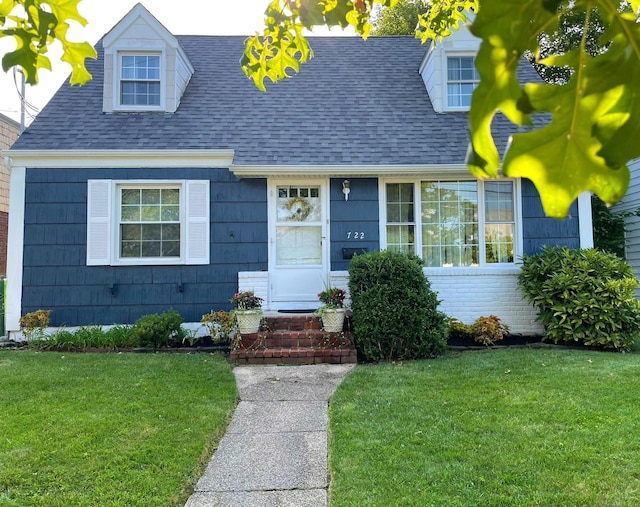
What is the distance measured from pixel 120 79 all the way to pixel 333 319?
5.90 metres

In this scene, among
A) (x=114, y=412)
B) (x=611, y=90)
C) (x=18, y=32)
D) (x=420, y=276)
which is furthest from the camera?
(x=420, y=276)

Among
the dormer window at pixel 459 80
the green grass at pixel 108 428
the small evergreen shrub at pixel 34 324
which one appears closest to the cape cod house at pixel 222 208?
the small evergreen shrub at pixel 34 324

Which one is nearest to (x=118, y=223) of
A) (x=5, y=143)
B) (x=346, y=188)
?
(x=346, y=188)

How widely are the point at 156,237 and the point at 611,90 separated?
775 centimetres

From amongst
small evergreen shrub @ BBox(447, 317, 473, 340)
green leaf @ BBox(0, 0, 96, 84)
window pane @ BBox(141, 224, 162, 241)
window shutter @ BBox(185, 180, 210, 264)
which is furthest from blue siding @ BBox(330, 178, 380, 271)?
green leaf @ BBox(0, 0, 96, 84)

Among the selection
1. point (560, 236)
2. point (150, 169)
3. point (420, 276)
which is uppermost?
point (150, 169)

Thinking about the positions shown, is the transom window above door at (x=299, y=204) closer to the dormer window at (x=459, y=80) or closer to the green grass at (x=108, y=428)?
the green grass at (x=108, y=428)

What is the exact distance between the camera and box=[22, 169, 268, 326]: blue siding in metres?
7.43

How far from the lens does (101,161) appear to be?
752 centimetres

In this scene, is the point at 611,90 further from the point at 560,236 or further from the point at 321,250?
the point at 560,236

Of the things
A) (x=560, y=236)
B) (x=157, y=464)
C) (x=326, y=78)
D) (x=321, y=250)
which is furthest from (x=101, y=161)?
(x=560, y=236)

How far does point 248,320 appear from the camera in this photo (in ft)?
20.9

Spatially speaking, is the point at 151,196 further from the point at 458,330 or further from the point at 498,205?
the point at 498,205

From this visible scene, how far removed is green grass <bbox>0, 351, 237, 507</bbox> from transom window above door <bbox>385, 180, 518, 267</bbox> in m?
3.98
